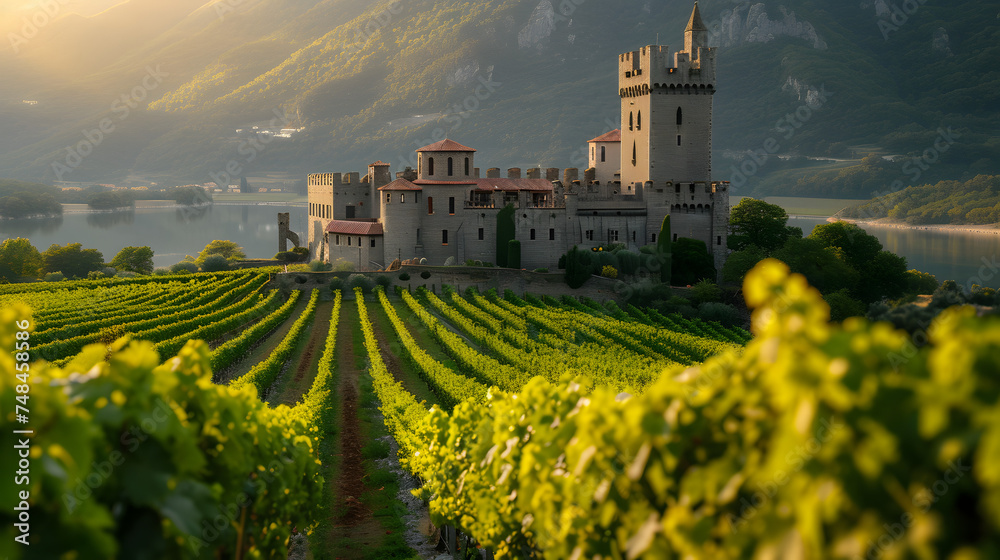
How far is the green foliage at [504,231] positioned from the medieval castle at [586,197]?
2.27 feet

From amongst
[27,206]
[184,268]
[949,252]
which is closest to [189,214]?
[27,206]

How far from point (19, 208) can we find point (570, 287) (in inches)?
5258

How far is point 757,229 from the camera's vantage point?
5609 centimetres

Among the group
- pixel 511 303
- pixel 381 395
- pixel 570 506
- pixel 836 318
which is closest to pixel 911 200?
pixel 836 318

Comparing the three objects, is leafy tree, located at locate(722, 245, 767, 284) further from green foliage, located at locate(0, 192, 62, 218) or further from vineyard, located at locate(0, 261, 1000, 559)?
green foliage, located at locate(0, 192, 62, 218)

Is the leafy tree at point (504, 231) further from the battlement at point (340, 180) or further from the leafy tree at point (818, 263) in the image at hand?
the leafy tree at point (818, 263)

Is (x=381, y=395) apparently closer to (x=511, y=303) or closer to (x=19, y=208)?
(x=511, y=303)

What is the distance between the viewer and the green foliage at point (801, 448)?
2625 mm

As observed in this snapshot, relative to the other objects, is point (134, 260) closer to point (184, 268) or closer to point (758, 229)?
point (184, 268)

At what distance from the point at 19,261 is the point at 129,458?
65954 millimetres

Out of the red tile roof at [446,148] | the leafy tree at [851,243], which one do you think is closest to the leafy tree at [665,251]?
the leafy tree at [851,243]

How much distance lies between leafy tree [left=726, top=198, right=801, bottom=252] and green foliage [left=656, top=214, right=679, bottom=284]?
732cm

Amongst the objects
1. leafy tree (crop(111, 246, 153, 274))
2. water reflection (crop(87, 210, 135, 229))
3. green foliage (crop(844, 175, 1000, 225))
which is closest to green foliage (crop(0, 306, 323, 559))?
leafy tree (crop(111, 246, 153, 274))

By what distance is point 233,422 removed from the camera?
196 inches
